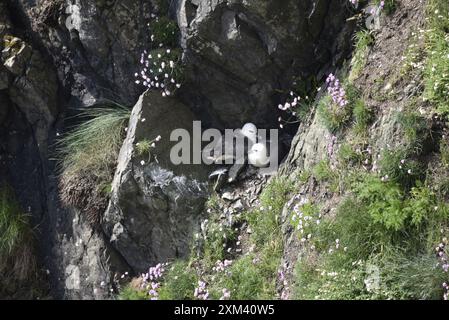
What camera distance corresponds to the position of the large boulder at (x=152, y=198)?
7.20 meters

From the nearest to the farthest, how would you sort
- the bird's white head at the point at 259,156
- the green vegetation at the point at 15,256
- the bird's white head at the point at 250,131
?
the bird's white head at the point at 259,156
the bird's white head at the point at 250,131
the green vegetation at the point at 15,256

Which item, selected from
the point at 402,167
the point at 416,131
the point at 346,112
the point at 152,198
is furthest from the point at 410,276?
the point at 152,198

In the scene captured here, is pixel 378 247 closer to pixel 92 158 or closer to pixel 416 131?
pixel 416 131

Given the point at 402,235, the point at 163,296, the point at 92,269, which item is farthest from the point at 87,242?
the point at 402,235

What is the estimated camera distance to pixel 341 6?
22.3 feet

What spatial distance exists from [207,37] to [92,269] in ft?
10.7

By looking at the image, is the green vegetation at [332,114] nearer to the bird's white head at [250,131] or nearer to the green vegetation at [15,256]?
the bird's white head at [250,131]

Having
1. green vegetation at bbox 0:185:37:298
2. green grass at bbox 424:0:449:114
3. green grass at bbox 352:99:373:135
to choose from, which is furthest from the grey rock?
green grass at bbox 424:0:449:114

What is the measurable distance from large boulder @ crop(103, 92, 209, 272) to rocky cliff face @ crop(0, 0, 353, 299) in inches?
0.5

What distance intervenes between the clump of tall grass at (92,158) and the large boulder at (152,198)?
0.81 ft

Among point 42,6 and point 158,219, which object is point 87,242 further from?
point 42,6

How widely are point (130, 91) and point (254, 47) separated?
1.85 m

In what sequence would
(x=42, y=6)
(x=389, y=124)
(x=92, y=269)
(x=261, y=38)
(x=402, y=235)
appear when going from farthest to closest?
(x=42, y=6) → (x=92, y=269) → (x=261, y=38) → (x=389, y=124) → (x=402, y=235)

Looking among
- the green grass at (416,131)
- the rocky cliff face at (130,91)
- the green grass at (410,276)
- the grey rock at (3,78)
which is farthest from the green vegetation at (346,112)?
the grey rock at (3,78)
